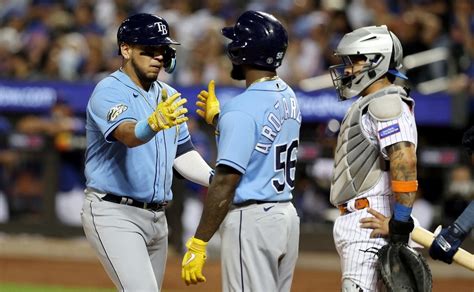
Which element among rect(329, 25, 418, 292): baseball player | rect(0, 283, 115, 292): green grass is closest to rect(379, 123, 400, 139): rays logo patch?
rect(329, 25, 418, 292): baseball player

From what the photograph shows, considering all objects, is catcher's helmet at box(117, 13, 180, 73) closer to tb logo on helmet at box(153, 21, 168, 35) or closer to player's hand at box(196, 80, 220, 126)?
tb logo on helmet at box(153, 21, 168, 35)

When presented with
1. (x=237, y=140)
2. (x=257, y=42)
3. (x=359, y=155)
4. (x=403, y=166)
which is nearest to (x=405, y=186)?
(x=403, y=166)

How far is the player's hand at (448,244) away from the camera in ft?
18.2

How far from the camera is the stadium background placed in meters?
12.5

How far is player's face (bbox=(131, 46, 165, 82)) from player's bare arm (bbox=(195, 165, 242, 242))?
3.14 feet

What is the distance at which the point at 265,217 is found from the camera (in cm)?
545

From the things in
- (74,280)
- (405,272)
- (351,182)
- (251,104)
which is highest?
(251,104)

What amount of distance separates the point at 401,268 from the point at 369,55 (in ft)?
3.82

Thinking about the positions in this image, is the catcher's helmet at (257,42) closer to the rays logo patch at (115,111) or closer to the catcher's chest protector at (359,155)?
the catcher's chest protector at (359,155)

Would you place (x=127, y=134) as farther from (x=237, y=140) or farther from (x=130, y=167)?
(x=237, y=140)

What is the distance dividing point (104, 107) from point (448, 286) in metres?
5.91

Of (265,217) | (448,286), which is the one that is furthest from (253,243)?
(448,286)

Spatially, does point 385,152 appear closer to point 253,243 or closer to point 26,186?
point 253,243

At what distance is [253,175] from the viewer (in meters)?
5.45
